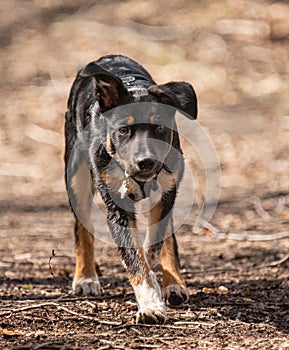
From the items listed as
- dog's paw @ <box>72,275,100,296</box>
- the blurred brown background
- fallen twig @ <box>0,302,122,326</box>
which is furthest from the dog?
the blurred brown background

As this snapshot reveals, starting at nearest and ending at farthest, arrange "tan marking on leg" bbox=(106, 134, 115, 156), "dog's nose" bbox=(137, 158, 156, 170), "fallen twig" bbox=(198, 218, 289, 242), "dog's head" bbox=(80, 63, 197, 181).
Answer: "dog's nose" bbox=(137, 158, 156, 170) → "dog's head" bbox=(80, 63, 197, 181) → "tan marking on leg" bbox=(106, 134, 115, 156) → "fallen twig" bbox=(198, 218, 289, 242)

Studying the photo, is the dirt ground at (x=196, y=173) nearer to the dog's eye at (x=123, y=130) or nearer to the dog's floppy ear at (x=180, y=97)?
the dog's eye at (x=123, y=130)

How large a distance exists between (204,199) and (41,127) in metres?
5.35

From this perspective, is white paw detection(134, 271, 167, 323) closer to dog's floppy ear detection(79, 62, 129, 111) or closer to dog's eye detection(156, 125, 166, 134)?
dog's eye detection(156, 125, 166, 134)

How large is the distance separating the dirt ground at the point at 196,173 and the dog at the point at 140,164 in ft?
0.83

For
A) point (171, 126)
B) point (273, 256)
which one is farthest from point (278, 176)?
point (171, 126)

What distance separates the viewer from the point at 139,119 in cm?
491

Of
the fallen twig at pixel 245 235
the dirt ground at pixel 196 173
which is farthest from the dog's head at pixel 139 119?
the fallen twig at pixel 245 235

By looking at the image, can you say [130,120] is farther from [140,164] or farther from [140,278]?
[140,278]

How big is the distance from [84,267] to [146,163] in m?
1.51

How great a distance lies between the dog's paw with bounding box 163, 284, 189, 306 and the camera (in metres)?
5.17

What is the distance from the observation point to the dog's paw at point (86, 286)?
5660mm

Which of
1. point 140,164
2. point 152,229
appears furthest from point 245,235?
point 140,164

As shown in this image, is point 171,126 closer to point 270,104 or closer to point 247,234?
point 247,234
